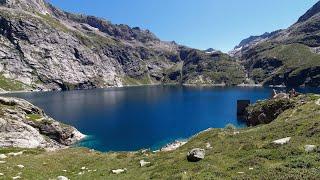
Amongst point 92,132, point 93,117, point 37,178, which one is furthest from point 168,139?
point 37,178

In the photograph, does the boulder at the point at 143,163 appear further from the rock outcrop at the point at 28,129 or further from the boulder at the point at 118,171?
the rock outcrop at the point at 28,129

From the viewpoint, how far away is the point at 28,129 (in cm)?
10225

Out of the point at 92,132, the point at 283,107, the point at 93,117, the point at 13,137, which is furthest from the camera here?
the point at 93,117

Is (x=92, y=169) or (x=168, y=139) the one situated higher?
(x=92, y=169)

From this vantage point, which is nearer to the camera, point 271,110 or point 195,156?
point 195,156

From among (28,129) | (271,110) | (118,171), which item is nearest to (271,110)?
(271,110)

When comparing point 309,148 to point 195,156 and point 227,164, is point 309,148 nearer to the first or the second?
point 227,164

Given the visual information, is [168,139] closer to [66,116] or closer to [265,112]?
[265,112]

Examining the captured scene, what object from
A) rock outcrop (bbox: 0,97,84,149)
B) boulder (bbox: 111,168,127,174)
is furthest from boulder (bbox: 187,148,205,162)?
rock outcrop (bbox: 0,97,84,149)

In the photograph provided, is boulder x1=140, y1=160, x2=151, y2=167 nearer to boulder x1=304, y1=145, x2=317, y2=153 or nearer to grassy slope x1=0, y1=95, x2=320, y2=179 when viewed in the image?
grassy slope x1=0, y1=95, x2=320, y2=179

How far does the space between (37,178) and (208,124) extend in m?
126

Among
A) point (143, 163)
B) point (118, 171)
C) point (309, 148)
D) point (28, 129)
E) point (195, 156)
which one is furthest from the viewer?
point (28, 129)

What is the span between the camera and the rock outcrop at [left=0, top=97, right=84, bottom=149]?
9456cm

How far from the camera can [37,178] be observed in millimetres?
34406
